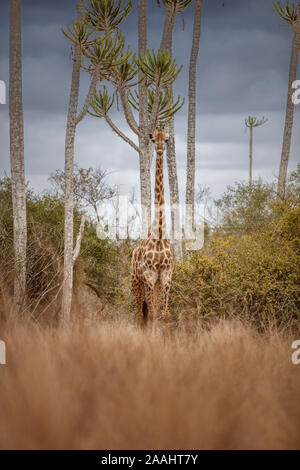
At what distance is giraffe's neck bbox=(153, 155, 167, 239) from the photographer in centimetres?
712

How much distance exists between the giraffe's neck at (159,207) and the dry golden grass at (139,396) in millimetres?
2726

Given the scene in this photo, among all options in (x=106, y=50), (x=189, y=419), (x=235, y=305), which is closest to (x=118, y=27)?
(x=106, y=50)

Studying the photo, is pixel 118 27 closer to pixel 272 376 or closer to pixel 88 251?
pixel 88 251

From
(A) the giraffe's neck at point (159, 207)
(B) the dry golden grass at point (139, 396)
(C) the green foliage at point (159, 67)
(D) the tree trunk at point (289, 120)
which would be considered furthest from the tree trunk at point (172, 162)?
(B) the dry golden grass at point (139, 396)

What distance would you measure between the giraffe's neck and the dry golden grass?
273 cm

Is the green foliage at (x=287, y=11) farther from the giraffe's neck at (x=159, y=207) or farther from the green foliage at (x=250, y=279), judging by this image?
the giraffe's neck at (x=159, y=207)

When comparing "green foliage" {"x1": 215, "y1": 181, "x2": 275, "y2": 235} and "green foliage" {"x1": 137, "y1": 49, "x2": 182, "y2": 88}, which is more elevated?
"green foliage" {"x1": 137, "y1": 49, "x2": 182, "y2": 88}

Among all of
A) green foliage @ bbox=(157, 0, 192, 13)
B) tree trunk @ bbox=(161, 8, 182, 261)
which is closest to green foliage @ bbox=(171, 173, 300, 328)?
tree trunk @ bbox=(161, 8, 182, 261)

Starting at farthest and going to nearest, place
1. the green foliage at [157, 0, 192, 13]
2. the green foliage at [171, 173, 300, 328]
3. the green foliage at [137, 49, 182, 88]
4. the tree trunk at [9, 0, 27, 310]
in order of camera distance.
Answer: the green foliage at [157, 0, 192, 13] < the green foliage at [137, 49, 182, 88] < the tree trunk at [9, 0, 27, 310] < the green foliage at [171, 173, 300, 328]

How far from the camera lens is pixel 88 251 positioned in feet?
42.5

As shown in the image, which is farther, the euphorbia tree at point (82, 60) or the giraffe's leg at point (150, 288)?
the euphorbia tree at point (82, 60)

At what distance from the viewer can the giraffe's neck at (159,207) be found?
7117mm

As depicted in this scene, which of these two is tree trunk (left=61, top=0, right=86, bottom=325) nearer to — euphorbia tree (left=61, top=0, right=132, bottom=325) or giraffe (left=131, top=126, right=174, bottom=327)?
euphorbia tree (left=61, top=0, right=132, bottom=325)

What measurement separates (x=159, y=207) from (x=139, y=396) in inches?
166
